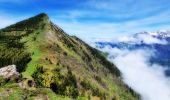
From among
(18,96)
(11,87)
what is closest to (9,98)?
(18,96)

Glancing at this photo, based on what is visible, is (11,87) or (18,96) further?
(11,87)

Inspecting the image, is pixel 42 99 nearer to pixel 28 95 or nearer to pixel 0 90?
pixel 28 95

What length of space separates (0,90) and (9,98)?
9166 millimetres

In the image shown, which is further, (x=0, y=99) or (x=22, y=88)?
(x=22, y=88)

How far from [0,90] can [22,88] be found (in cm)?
1582

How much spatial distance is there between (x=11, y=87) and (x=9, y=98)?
57.0ft

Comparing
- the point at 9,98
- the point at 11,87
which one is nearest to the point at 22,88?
the point at 11,87

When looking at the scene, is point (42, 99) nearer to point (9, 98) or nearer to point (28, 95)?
point (28, 95)

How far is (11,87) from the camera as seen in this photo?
648ft

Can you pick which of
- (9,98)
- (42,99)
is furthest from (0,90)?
(42,99)

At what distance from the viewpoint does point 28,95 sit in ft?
632

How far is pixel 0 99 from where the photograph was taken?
176125 mm

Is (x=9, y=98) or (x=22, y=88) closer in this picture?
(x=9, y=98)

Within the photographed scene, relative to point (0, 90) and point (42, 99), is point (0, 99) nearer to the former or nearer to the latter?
point (0, 90)
